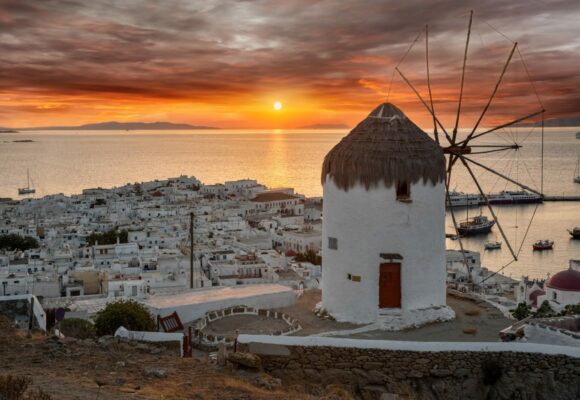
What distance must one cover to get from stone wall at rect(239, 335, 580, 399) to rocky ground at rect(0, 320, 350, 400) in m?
0.47

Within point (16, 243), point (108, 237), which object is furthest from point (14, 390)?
point (16, 243)

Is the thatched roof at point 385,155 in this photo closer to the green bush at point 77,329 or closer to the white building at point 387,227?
the white building at point 387,227

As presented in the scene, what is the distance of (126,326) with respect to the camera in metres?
11.1

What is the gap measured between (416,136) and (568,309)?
5.13 meters

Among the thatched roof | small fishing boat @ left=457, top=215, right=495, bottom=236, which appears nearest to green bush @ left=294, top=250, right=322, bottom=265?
small fishing boat @ left=457, top=215, right=495, bottom=236

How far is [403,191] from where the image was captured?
39.1 ft

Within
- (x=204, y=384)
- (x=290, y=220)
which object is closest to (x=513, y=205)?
(x=290, y=220)

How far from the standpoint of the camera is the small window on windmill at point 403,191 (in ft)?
38.7

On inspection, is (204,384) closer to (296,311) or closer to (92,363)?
(92,363)

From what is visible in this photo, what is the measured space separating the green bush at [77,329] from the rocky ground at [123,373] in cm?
258

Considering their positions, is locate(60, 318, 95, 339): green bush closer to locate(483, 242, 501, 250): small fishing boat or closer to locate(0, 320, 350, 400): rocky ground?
locate(0, 320, 350, 400): rocky ground

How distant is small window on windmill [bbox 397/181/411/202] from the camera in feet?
38.7

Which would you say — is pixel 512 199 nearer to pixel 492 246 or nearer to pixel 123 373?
pixel 492 246

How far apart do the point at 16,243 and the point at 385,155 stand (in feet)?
143
